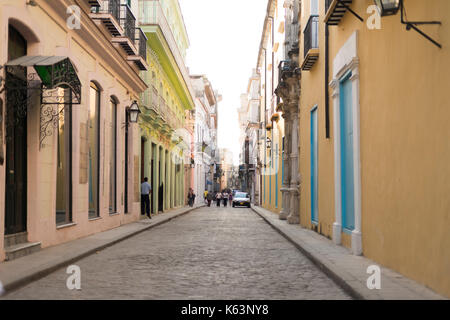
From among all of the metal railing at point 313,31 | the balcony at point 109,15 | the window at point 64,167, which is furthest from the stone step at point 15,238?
the metal railing at point 313,31

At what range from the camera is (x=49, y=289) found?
6891 mm

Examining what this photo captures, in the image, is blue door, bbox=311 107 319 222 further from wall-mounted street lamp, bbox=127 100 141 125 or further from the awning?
the awning

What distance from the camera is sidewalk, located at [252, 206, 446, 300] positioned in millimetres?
5996

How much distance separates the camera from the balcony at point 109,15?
1402cm

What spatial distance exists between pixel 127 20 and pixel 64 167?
21.9 feet

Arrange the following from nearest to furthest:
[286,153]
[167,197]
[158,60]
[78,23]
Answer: [78,23] → [286,153] → [158,60] → [167,197]

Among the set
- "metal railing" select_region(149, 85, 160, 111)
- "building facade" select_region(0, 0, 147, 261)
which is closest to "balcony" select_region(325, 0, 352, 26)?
"building facade" select_region(0, 0, 147, 261)

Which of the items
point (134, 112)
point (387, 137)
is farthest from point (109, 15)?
point (387, 137)

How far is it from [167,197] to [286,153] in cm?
1259

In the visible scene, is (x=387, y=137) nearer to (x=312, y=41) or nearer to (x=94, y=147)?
(x=312, y=41)

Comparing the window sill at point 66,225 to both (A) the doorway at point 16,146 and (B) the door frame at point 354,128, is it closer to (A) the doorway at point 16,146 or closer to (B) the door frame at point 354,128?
(A) the doorway at point 16,146

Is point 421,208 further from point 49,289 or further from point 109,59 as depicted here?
point 109,59

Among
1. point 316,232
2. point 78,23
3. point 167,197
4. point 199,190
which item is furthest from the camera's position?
point 199,190
